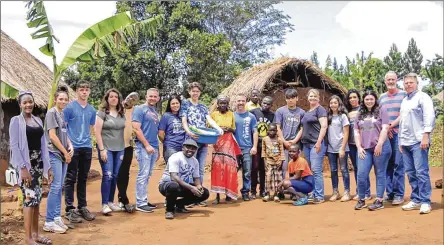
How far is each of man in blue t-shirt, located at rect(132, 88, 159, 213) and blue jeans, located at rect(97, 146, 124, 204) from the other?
0.98 feet

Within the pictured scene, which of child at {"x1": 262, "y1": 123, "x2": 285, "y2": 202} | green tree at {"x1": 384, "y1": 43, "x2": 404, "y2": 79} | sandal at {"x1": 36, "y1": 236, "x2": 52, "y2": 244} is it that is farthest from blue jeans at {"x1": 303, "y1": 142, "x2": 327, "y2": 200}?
green tree at {"x1": 384, "y1": 43, "x2": 404, "y2": 79}

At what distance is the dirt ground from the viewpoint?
15.3 ft

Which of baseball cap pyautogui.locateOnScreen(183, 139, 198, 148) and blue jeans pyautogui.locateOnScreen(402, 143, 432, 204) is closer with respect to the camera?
blue jeans pyautogui.locateOnScreen(402, 143, 432, 204)

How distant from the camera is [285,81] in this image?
1125 cm

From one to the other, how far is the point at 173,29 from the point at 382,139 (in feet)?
44.4

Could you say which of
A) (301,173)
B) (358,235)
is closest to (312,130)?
(301,173)

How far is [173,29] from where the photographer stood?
18125mm

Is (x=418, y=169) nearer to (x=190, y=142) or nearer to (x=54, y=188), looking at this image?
(x=190, y=142)

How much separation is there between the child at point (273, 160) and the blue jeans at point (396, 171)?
1.55 metres

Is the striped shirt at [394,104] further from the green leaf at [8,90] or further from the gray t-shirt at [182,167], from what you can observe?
the green leaf at [8,90]

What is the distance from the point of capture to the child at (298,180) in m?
6.64

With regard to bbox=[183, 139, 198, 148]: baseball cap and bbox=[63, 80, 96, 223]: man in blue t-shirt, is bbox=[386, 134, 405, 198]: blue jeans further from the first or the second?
bbox=[63, 80, 96, 223]: man in blue t-shirt

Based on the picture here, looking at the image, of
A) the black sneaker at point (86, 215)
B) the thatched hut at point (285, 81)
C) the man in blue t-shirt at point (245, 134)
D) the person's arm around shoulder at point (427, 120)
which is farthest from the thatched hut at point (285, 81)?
the black sneaker at point (86, 215)

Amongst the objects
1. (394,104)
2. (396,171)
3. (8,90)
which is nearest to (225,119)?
(394,104)
